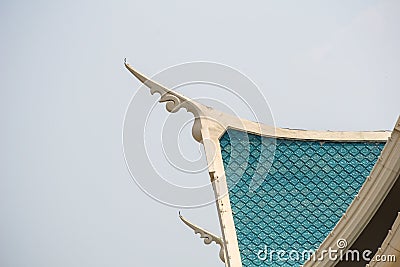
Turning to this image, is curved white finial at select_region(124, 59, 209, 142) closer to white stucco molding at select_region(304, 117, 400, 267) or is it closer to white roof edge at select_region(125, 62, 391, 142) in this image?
white roof edge at select_region(125, 62, 391, 142)

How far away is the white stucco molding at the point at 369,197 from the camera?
3.78 meters

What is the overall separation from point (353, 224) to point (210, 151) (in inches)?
106

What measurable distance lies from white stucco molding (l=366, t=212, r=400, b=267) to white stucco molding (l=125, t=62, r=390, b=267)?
2.82 meters

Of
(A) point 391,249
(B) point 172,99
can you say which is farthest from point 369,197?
(B) point 172,99

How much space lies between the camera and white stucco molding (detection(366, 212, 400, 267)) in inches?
127

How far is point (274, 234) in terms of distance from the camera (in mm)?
6539

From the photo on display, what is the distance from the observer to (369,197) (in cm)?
399

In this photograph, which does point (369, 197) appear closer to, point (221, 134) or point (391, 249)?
point (391, 249)

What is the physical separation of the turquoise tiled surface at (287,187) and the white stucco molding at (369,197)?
209cm

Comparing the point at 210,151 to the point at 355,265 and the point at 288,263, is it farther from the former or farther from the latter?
the point at 355,265

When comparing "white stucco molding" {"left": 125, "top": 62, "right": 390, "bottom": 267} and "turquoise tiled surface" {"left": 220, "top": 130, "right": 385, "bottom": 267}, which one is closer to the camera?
"white stucco molding" {"left": 125, "top": 62, "right": 390, "bottom": 267}

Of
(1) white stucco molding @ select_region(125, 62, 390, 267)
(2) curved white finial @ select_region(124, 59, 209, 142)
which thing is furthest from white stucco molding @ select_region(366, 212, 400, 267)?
(2) curved white finial @ select_region(124, 59, 209, 142)

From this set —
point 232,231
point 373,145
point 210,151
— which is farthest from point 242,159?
point 373,145

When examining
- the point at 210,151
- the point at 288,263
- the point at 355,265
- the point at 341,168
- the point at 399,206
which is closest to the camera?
the point at 399,206
